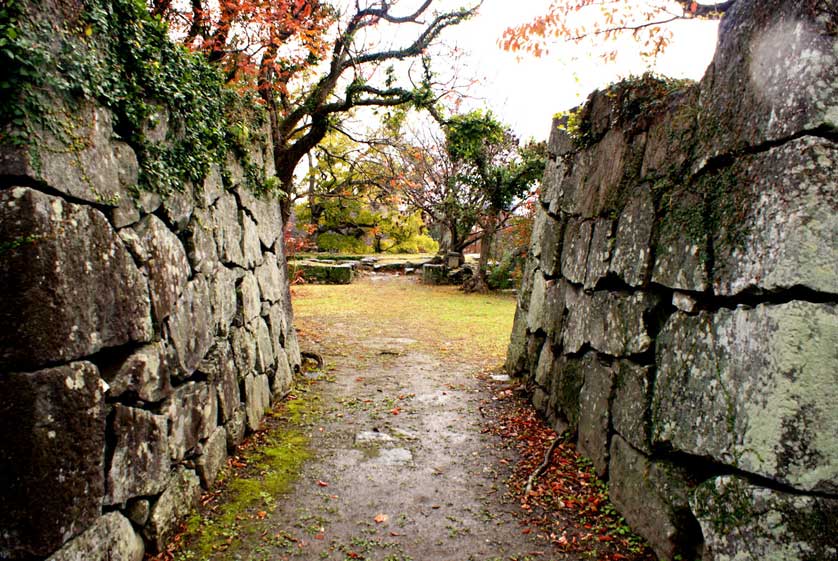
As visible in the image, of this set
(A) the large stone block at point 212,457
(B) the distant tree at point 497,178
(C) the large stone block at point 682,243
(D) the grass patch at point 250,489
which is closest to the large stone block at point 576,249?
(C) the large stone block at point 682,243

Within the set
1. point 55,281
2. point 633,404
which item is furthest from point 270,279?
point 633,404

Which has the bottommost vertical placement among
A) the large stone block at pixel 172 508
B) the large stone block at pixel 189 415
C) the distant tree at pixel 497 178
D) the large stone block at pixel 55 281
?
the large stone block at pixel 172 508

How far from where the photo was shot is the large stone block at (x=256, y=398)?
4668mm

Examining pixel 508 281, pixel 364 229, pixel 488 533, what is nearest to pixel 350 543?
pixel 488 533

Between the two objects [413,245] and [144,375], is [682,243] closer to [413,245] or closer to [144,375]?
[144,375]

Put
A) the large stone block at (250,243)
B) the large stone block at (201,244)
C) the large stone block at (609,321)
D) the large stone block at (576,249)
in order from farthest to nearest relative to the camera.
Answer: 1. the large stone block at (250,243)
2. the large stone block at (576,249)
3. the large stone block at (201,244)
4. the large stone block at (609,321)

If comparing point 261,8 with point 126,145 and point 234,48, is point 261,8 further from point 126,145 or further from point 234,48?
point 126,145

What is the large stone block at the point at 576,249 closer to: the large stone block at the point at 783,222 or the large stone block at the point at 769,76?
the large stone block at the point at 769,76

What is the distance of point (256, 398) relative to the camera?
194 inches

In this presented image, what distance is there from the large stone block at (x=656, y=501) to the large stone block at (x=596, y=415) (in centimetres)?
23

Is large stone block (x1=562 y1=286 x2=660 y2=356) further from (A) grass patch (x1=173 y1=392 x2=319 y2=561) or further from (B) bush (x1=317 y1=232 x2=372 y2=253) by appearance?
(B) bush (x1=317 y1=232 x2=372 y2=253)

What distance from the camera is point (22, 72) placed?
2.02 metres

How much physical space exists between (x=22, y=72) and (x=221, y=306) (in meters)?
2.34

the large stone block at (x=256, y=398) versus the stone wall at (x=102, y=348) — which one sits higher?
the stone wall at (x=102, y=348)
